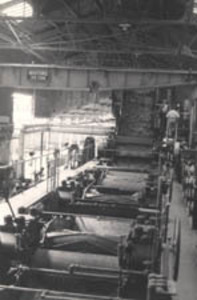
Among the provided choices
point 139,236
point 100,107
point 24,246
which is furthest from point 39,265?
point 100,107

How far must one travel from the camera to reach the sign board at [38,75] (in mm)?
17109

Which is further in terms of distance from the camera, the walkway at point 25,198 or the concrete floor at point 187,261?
the walkway at point 25,198

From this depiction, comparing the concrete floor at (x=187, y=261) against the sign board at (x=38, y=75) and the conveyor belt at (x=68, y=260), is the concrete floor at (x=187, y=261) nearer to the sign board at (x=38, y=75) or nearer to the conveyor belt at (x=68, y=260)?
the conveyor belt at (x=68, y=260)

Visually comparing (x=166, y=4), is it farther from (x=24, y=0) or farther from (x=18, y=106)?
(x=18, y=106)

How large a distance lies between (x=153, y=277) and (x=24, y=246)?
3525mm

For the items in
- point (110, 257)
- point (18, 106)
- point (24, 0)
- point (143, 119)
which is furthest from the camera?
point (18, 106)

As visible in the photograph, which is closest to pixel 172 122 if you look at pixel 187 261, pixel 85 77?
pixel 85 77

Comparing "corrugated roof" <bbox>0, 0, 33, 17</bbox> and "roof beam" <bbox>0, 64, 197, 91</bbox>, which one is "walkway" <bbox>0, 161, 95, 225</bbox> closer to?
"roof beam" <bbox>0, 64, 197, 91</bbox>

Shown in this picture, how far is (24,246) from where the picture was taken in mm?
7816

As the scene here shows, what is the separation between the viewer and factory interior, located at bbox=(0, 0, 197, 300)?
7344mm

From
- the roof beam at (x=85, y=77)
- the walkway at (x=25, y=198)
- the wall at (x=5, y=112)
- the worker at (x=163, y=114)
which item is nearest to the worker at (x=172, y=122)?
the worker at (x=163, y=114)

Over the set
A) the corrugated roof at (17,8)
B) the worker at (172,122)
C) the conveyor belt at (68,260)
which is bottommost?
the conveyor belt at (68,260)

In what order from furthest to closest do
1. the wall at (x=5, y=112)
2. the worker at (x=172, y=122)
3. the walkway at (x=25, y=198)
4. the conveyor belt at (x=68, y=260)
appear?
the wall at (x=5, y=112)
the worker at (x=172, y=122)
the walkway at (x=25, y=198)
the conveyor belt at (x=68, y=260)

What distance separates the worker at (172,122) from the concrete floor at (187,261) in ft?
20.5
